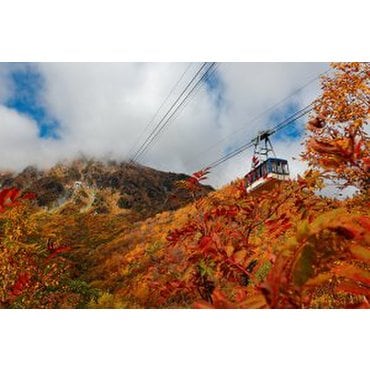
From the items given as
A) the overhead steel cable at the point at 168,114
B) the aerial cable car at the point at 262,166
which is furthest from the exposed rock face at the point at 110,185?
the aerial cable car at the point at 262,166

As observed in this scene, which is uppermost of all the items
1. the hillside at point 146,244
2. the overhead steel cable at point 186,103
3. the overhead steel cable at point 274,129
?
the overhead steel cable at point 186,103

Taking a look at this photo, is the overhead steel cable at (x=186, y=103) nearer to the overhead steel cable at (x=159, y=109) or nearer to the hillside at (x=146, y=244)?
the overhead steel cable at (x=159, y=109)

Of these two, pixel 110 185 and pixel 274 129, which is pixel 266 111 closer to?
pixel 274 129

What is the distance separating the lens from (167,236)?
220cm

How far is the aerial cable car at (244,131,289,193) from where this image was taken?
84.6 inches

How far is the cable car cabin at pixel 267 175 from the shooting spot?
207 cm

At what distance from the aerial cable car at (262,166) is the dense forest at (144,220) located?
0.16ft

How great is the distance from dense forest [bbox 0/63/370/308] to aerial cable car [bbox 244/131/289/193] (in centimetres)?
5

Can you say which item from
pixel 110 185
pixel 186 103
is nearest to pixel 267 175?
pixel 186 103

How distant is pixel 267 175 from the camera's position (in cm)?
209

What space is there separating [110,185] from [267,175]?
0.81 meters

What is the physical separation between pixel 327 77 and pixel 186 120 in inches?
30.4
